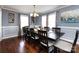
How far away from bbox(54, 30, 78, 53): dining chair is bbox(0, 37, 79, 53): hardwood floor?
0.08 meters

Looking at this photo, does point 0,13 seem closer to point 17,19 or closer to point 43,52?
point 17,19

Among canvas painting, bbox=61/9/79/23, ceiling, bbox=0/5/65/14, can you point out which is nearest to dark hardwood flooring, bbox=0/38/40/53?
ceiling, bbox=0/5/65/14

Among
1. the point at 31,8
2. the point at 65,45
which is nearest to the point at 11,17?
the point at 31,8

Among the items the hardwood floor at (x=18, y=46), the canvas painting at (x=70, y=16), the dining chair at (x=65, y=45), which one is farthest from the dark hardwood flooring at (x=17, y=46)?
the canvas painting at (x=70, y=16)

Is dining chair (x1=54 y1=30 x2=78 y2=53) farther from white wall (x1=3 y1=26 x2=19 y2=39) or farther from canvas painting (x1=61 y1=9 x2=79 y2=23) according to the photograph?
white wall (x1=3 y1=26 x2=19 y2=39)

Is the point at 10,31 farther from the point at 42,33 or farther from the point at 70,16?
the point at 70,16

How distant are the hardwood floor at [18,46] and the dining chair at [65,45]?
8cm

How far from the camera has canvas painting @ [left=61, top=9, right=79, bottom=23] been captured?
1308mm

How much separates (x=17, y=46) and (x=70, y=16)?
38.7 inches

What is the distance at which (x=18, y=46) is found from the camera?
1.38 m

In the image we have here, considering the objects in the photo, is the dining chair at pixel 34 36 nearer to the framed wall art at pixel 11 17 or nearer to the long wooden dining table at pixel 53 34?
the long wooden dining table at pixel 53 34

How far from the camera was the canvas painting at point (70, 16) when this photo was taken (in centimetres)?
131
